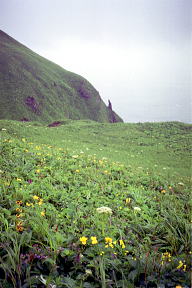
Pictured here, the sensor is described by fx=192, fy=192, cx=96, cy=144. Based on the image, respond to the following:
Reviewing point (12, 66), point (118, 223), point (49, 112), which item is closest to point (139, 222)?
point (118, 223)

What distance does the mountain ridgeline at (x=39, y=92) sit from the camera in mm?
64000

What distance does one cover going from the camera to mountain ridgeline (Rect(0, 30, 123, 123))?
64000 mm

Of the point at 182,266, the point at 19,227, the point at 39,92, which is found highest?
the point at 39,92

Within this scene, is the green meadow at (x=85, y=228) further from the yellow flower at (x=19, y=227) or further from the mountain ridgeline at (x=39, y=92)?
the mountain ridgeline at (x=39, y=92)

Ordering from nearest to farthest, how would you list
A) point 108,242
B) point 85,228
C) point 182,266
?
point 182,266 → point 108,242 → point 85,228

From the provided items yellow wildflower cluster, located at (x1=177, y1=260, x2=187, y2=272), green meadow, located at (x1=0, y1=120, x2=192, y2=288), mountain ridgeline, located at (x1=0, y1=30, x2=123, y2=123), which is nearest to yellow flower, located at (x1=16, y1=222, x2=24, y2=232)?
green meadow, located at (x1=0, y1=120, x2=192, y2=288)

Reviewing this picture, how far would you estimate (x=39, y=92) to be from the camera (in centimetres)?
7169

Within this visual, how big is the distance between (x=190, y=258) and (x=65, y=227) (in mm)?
2022

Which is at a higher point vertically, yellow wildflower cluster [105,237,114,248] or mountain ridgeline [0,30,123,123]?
mountain ridgeline [0,30,123,123]

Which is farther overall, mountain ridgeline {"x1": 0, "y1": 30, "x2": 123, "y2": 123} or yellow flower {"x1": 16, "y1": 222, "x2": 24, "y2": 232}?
mountain ridgeline {"x1": 0, "y1": 30, "x2": 123, "y2": 123}

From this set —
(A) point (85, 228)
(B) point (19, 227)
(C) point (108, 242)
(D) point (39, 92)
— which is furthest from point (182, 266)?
(D) point (39, 92)

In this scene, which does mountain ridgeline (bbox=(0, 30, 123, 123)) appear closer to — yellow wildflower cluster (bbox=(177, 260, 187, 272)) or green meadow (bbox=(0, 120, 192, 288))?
green meadow (bbox=(0, 120, 192, 288))

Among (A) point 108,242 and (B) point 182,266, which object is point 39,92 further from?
(B) point 182,266

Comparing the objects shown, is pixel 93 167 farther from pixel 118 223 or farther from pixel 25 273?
pixel 25 273
